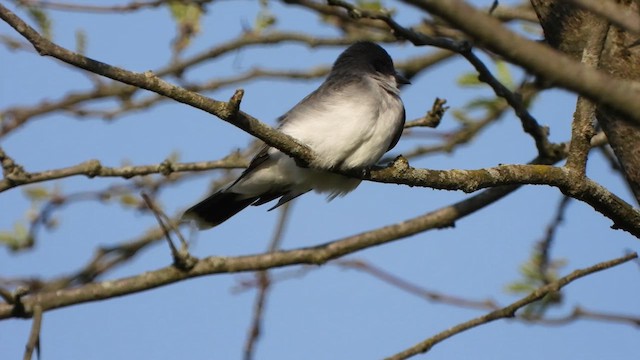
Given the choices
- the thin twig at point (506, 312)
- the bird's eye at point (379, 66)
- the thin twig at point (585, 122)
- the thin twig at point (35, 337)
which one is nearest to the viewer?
the thin twig at point (35, 337)

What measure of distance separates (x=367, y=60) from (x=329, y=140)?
132cm

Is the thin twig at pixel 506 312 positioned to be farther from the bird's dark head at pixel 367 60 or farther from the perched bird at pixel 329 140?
the bird's dark head at pixel 367 60

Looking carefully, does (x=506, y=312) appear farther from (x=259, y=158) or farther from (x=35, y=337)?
(x=35, y=337)

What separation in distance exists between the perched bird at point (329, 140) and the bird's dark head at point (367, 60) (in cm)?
1

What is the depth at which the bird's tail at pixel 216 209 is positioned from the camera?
566 centimetres

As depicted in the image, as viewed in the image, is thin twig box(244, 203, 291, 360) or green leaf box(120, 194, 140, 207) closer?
thin twig box(244, 203, 291, 360)

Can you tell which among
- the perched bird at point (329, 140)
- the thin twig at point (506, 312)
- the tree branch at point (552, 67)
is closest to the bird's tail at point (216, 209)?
the perched bird at point (329, 140)

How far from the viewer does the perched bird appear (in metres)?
4.81

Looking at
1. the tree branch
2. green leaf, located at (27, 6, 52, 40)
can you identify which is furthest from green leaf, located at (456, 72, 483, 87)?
the tree branch

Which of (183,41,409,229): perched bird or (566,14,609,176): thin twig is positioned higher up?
(183,41,409,229): perched bird

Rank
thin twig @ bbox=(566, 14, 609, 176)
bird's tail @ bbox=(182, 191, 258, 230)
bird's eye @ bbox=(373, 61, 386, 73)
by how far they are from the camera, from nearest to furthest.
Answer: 1. thin twig @ bbox=(566, 14, 609, 176)
2. bird's tail @ bbox=(182, 191, 258, 230)
3. bird's eye @ bbox=(373, 61, 386, 73)

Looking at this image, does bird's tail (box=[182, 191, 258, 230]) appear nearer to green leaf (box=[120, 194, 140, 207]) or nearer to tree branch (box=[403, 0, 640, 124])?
green leaf (box=[120, 194, 140, 207])

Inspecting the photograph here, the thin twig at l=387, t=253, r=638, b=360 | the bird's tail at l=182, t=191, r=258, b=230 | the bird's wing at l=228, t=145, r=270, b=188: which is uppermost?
the bird's tail at l=182, t=191, r=258, b=230

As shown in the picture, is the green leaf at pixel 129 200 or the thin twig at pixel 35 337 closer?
the thin twig at pixel 35 337
